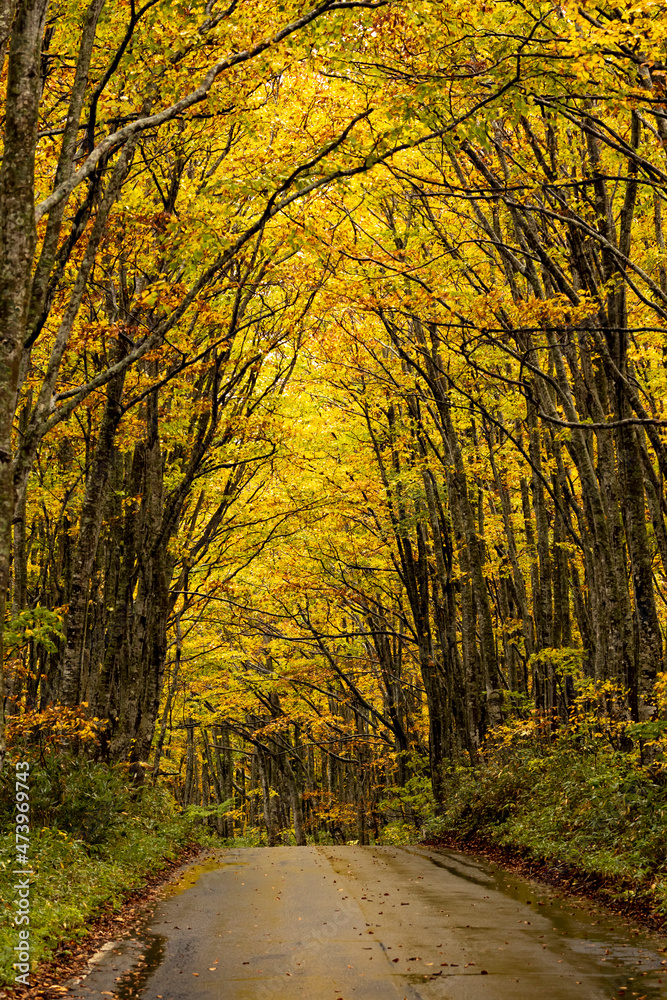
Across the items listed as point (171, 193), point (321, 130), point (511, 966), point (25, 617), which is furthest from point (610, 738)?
point (171, 193)

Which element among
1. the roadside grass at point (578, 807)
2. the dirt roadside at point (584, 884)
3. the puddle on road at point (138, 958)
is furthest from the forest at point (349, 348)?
the puddle on road at point (138, 958)

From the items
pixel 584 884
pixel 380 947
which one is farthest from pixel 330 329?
pixel 380 947

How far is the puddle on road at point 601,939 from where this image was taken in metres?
5.54

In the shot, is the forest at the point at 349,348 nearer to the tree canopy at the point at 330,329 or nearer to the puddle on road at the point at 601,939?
the tree canopy at the point at 330,329

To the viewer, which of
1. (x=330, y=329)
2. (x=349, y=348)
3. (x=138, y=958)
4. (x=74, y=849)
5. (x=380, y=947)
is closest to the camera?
(x=138, y=958)

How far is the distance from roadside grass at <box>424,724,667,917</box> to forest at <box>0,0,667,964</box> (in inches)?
2.9

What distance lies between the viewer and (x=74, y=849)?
31.1ft

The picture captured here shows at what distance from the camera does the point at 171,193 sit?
12594mm

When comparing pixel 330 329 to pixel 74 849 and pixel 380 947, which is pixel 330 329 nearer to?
pixel 74 849

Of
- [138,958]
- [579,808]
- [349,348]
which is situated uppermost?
[349,348]

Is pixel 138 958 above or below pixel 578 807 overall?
below

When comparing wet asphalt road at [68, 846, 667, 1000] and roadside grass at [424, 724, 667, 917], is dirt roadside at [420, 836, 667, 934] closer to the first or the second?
roadside grass at [424, 724, 667, 917]

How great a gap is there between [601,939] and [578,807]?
4.21 m

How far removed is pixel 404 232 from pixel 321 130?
4.58 m
